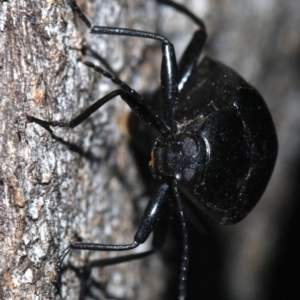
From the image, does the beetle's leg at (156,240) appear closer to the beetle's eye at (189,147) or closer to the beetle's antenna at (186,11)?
the beetle's eye at (189,147)

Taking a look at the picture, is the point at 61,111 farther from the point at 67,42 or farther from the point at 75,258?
the point at 75,258

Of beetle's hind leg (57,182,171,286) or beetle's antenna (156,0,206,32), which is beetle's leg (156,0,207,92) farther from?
beetle's hind leg (57,182,171,286)

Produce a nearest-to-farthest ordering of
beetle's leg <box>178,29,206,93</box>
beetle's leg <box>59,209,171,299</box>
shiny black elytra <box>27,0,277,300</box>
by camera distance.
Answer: shiny black elytra <box>27,0,277,300</box> → beetle's leg <box>59,209,171,299</box> → beetle's leg <box>178,29,206,93</box>

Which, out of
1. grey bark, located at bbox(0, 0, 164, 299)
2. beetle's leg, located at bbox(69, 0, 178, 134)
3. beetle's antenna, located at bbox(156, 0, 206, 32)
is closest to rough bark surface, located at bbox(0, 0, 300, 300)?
grey bark, located at bbox(0, 0, 164, 299)

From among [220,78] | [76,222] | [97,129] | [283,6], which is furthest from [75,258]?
[283,6]

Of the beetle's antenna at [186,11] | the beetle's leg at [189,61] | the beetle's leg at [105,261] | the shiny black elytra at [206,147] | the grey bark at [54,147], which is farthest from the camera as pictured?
the beetle's antenna at [186,11]

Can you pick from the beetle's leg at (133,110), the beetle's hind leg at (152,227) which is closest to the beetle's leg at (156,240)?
the beetle's hind leg at (152,227)

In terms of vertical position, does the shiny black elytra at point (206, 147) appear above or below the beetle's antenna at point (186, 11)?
below
